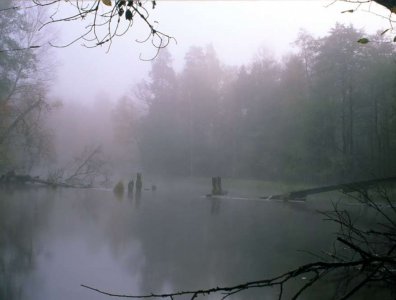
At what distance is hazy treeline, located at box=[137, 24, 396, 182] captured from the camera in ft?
64.5

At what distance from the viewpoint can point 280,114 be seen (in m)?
25.6

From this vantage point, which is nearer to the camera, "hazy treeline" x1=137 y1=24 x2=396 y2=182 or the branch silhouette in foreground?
the branch silhouette in foreground

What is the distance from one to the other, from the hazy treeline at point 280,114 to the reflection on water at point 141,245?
4.41 meters

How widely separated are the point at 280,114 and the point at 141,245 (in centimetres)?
1950

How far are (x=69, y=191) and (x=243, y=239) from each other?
10006mm

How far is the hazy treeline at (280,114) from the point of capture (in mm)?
19672

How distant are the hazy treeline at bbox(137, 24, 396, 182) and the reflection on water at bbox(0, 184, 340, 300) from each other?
4.41 metres

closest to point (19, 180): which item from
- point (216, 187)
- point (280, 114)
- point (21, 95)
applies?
point (21, 95)

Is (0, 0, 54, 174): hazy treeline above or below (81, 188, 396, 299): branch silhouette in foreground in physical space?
above

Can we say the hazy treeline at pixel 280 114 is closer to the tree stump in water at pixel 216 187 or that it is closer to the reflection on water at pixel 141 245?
the reflection on water at pixel 141 245

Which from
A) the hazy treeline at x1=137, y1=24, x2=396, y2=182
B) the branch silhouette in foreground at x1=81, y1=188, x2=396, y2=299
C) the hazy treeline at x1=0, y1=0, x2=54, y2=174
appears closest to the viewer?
the branch silhouette in foreground at x1=81, y1=188, x2=396, y2=299

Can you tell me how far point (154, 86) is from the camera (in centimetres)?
3403

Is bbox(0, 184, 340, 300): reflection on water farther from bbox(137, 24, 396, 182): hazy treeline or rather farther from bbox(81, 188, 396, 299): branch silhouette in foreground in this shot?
bbox(137, 24, 396, 182): hazy treeline

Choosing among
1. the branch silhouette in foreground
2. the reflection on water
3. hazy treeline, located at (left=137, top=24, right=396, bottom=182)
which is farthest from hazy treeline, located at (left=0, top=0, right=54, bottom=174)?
the branch silhouette in foreground
